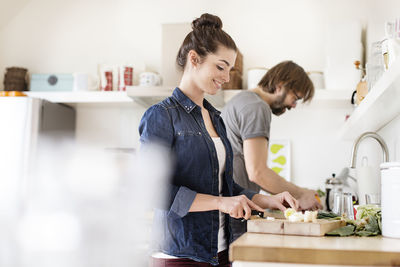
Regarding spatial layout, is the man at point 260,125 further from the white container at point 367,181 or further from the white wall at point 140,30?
the white wall at point 140,30

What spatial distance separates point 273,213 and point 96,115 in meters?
2.11

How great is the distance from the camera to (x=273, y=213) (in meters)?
1.37

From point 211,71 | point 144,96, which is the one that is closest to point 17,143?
point 144,96

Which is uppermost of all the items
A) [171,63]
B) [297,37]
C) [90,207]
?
[297,37]

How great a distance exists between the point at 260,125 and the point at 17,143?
1688mm

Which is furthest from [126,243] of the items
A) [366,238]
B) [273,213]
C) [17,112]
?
[366,238]

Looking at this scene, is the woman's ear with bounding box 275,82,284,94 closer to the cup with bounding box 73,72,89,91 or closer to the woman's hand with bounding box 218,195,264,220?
the woman's hand with bounding box 218,195,264,220

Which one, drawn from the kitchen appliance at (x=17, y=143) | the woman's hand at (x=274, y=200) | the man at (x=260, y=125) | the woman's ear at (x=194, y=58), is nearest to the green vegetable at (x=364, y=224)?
the woman's hand at (x=274, y=200)

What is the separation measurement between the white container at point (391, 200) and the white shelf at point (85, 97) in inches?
81.1

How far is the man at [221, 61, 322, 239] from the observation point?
1.69 meters

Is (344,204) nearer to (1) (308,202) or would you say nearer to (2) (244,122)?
(1) (308,202)

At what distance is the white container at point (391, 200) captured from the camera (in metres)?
1.04

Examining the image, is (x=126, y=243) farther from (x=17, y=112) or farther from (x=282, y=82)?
(x=282, y=82)

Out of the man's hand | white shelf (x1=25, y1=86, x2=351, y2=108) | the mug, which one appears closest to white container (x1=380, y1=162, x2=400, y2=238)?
the man's hand
